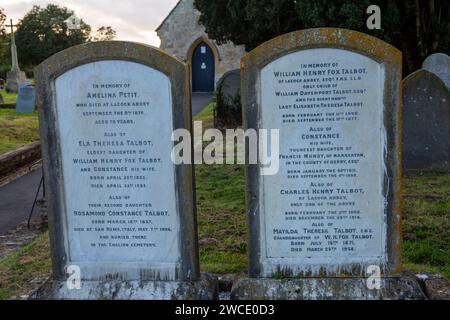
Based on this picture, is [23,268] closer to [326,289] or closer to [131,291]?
[131,291]

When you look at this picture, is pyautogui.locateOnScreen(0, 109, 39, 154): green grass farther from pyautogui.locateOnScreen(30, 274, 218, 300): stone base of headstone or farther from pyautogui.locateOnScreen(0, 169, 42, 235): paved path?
pyautogui.locateOnScreen(30, 274, 218, 300): stone base of headstone

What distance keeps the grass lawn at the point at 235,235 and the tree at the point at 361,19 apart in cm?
433

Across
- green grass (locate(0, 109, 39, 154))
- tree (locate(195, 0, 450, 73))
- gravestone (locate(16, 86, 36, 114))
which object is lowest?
green grass (locate(0, 109, 39, 154))

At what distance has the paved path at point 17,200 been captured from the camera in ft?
23.7

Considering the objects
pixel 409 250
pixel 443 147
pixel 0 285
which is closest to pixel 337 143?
pixel 409 250

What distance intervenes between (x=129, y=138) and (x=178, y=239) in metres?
0.83

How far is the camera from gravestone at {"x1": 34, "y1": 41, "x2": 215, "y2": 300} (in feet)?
12.3

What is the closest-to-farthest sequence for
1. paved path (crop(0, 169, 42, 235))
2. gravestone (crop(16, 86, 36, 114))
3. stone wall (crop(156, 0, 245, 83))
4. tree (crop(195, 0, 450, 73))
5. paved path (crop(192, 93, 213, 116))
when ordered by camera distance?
paved path (crop(0, 169, 42, 235))
tree (crop(195, 0, 450, 73))
gravestone (crop(16, 86, 36, 114))
paved path (crop(192, 93, 213, 116))
stone wall (crop(156, 0, 245, 83))

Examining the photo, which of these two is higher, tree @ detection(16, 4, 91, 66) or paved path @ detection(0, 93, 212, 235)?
tree @ detection(16, 4, 91, 66)

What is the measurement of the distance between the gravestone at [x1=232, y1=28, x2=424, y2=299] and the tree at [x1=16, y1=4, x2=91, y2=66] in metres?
43.6

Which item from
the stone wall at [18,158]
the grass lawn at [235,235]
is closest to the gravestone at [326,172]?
the grass lawn at [235,235]

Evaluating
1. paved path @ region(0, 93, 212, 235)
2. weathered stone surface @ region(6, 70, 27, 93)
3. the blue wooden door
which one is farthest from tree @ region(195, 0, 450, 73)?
weathered stone surface @ region(6, 70, 27, 93)

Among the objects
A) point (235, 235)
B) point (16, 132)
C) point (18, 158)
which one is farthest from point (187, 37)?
point (235, 235)

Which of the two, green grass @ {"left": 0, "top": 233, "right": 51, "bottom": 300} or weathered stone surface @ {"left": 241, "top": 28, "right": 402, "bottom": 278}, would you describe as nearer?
weathered stone surface @ {"left": 241, "top": 28, "right": 402, "bottom": 278}
